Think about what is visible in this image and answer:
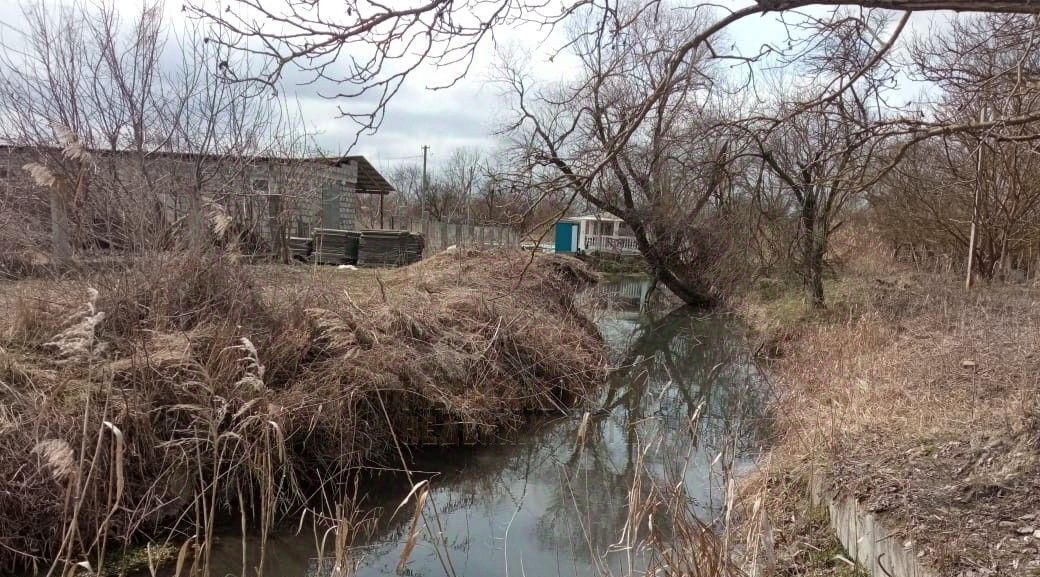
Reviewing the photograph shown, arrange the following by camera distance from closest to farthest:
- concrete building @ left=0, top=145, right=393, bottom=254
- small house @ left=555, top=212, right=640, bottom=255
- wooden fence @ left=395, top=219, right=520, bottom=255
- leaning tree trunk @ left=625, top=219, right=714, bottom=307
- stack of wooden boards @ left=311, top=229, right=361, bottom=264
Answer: concrete building @ left=0, top=145, right=393, bottom=254, stack of wooden boards @ left=311, top=229, right=361, bottom=264, wooden fence @ left=395, top=219, right=520, bottom=255, leaning tree trunk @ left=625, top=219, right=714, bottom=307, small house @ left=555, top=212, right=640, bottom=255

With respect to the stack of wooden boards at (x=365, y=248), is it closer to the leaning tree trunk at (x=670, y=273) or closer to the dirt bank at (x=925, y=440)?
the leaning tree trunk at (x=670, y=273)

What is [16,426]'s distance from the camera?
507 centimetres

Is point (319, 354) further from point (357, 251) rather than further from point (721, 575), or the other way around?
point (357, 251)

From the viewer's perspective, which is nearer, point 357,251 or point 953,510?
point 953,510

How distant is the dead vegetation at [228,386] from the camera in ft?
16.3

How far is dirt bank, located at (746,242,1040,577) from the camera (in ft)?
12.3

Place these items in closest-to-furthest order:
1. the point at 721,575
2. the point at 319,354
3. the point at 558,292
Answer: the point at 721,575
the point at 319,354
the point at 558,292

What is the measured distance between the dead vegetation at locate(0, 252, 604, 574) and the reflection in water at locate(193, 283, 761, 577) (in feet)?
1.66

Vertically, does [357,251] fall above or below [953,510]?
above

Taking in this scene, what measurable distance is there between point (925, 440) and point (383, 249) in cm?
1506

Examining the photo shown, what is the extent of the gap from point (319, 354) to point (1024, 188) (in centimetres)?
1315

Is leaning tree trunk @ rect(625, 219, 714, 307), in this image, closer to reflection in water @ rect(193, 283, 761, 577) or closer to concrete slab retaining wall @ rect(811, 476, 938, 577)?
reflection in water @ rect(193, 283, 761, 577)

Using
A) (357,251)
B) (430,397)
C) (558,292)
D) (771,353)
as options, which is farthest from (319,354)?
(357,251)

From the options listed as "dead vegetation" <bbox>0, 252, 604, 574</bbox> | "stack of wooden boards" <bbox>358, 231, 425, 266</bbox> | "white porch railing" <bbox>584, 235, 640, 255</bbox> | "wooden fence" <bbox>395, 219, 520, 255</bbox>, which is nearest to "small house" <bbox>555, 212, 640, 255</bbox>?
"white porch railing" <bbox>584, 235, 640, 255</bbox>
